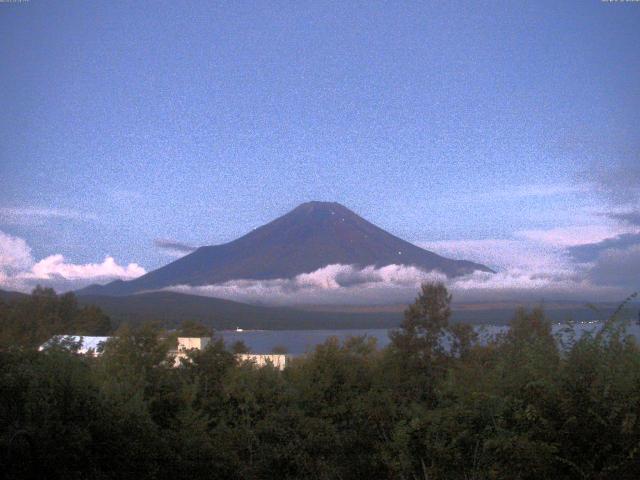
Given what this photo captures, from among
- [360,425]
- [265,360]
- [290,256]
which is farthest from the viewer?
[290,256]

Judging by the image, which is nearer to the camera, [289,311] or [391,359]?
[391,359]

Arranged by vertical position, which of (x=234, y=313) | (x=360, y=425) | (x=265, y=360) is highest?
(x=234, y=313)

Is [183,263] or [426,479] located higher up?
[183,263]

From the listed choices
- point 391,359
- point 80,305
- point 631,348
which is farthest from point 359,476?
point 80,305

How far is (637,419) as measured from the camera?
4.97 metres

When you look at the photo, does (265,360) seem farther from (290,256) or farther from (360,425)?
(290,256)

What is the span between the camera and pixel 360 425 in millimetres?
7988

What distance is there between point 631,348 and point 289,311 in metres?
103

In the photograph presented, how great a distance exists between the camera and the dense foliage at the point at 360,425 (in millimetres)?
5121

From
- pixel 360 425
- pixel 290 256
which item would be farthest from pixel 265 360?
pixel 290 256

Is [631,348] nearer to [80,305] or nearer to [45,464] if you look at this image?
[45,464]

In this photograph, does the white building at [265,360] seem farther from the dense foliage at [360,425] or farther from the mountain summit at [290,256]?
the mountain summit at [290,256]

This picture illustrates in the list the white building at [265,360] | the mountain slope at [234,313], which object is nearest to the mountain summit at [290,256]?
the mountain slope at [234,313]

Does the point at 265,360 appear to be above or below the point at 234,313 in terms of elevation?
below
